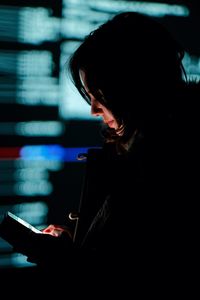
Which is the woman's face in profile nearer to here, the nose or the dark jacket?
the nose

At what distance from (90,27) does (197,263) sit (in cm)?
128

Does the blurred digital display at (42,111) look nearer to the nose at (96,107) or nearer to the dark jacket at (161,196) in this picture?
the nose at (96,107)

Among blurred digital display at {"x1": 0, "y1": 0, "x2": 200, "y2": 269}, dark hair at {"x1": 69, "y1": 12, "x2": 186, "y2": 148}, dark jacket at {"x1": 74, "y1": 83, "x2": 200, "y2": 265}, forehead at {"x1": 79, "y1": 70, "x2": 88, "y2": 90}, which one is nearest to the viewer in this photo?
dark jacket at {"x1": 74, "y1": 83, "x2": 200, "y2": 265}

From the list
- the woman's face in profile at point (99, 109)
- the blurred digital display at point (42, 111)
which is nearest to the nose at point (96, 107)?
the woman's face in profile at point (99, 109)

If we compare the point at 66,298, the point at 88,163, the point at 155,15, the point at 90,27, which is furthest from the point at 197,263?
the point at 155,15

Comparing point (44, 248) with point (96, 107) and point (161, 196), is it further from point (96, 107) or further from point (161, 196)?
point (96, 107)

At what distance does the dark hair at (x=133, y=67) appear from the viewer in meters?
0.80

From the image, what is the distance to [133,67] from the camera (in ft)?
2.71

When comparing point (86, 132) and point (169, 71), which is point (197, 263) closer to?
point (169, 71)

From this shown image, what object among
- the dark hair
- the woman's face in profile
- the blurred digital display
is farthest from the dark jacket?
the blurred digital display

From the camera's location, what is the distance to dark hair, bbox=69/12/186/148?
2.64ft

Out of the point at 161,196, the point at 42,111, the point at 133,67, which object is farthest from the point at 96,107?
the point at 42,111

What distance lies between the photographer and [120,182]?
2.51ft

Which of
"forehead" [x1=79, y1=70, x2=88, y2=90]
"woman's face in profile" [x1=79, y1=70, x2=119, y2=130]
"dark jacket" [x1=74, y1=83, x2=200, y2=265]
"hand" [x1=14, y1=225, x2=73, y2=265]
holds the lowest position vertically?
"hand" [x1=14, y1=225, x2=73, y2=265]
